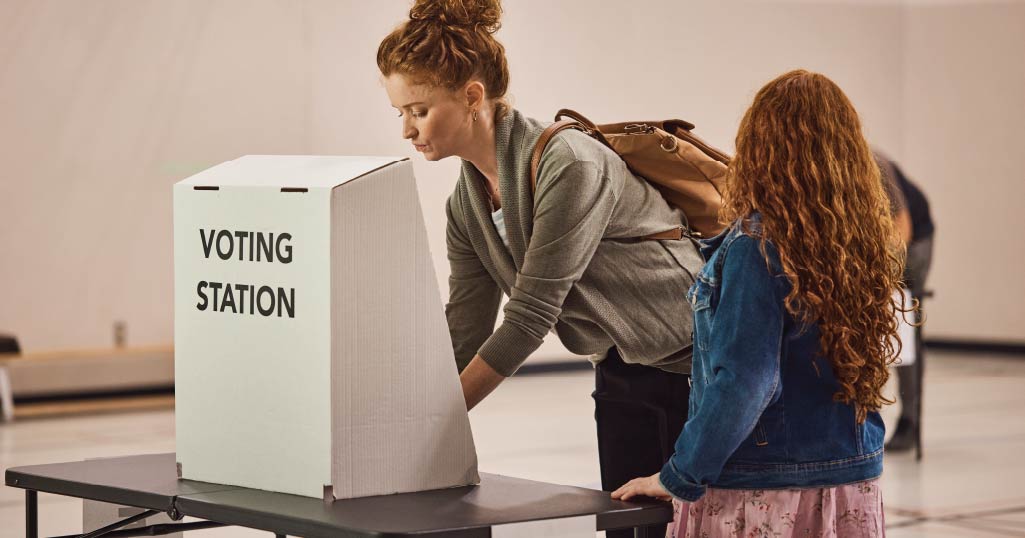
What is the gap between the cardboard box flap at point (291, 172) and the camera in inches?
75.4

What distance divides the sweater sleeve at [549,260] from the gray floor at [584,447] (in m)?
2.69

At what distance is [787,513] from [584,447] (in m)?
4.76

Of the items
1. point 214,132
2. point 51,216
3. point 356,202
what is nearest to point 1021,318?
point 214,132

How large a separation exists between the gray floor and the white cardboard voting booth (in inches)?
105

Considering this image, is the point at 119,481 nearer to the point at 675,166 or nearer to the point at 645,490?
the point at 645,490

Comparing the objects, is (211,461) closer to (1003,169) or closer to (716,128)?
(716,128)

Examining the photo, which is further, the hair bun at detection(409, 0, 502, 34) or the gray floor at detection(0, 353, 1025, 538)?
the gray floor at detection(0, 353, 1025, 538)

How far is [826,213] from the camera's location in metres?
1.81

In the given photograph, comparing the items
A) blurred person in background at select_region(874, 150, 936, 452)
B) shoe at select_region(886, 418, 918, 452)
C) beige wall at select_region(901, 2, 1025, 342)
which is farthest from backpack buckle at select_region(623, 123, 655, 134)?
beige wall at select_region(901, 2, 1025, 342)

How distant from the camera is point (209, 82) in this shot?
905 cm

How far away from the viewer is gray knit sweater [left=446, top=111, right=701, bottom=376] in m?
2.16

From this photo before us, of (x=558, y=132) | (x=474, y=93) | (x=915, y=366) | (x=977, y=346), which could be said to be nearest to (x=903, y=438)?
(x=915, y=366)

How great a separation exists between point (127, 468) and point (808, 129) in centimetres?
122

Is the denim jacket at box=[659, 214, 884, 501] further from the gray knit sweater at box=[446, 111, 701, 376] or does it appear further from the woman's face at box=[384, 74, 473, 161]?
the woman's face at box=[384, 74, 473, 161]
